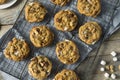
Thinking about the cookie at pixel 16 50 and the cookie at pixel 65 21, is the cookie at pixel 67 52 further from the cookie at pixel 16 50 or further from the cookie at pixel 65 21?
the cookie at pixel 16 50

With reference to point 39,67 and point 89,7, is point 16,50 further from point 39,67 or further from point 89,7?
point 89,7

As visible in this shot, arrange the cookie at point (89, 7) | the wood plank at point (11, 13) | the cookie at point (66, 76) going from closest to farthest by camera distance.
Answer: the cookie at point (66, 76) → the cookie at point (89, 7) → the wood plank at point (11, 13)

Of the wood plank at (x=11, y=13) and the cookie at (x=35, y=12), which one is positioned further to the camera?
the wood plank at (x=11, y=13)

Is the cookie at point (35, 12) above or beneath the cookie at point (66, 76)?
above

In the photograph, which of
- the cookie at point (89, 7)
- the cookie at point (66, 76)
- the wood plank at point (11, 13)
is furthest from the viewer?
the wood plank at point (11, 13)

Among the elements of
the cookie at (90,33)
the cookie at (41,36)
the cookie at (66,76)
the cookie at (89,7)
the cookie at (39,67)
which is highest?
the cookie at (89,7)

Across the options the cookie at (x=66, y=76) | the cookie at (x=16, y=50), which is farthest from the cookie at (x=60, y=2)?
the cookie at (x=66, y=76)

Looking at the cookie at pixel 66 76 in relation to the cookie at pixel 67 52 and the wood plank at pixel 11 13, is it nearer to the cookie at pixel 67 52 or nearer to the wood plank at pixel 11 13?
the cookie at pixel 67 52

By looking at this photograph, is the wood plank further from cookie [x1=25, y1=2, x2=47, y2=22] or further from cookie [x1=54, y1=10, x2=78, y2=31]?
cookie [x1=54, y1=10, x2=78, y2=31]
